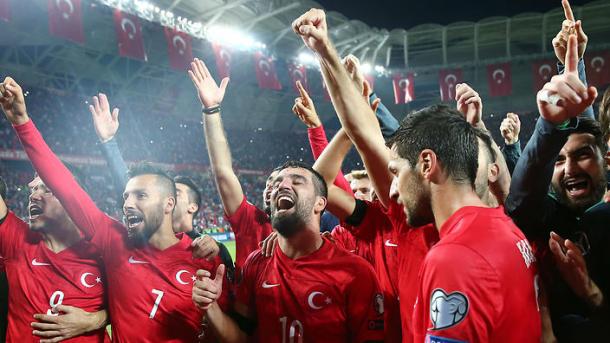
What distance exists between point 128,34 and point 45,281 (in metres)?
13.7

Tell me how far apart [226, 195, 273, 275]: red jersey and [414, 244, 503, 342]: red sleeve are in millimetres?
1924

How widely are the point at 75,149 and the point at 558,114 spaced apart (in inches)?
901

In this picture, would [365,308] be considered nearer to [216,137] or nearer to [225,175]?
[225,175]

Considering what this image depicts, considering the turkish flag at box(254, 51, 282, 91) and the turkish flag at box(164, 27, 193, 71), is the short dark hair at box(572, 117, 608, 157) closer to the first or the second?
the turkish flag at box(164, 27, 193, 71)

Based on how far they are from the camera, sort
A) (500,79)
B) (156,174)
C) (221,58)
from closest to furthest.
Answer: (156,174) → (221,58) → (500,79)

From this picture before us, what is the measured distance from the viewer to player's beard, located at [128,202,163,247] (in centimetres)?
276

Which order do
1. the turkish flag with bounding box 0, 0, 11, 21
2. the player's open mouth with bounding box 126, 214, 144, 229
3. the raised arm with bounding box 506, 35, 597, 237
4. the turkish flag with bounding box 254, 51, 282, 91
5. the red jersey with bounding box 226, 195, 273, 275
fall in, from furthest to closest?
the turkish flag with bounding box 254, 51, 282, 91 < the turkish flag with bounding box 0, 0, 11, 21 < the red jersey with bounding box 226, 195, 273, 275 < the player's open mouth with bounding box 126, 214, 144, 229 < the raised arm with bounding box 506, 35, 597, 237

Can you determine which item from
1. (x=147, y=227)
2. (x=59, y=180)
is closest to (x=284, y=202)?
(x=147, y=227)

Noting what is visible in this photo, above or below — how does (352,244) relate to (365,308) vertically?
above

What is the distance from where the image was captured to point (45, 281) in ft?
9.47

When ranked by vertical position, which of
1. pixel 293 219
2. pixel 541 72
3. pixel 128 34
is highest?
pixel 128 34

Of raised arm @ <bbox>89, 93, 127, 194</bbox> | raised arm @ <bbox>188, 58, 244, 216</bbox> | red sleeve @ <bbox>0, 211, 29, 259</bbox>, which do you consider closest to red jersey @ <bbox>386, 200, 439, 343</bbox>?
raised arm @ <bbox>188, 58, 244, 216</bbox>

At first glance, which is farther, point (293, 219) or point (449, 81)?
point (449, 81)

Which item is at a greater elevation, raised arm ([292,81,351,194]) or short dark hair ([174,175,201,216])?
raised arm ([292,81,351,194])
